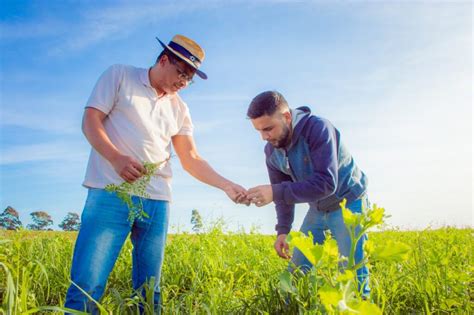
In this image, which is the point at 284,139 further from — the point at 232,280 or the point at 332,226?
the point at 232,280

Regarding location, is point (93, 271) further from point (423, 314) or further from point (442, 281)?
point (442, 281)

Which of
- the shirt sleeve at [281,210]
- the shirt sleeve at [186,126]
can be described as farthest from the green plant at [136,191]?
the shirt sleeve at [281,210]

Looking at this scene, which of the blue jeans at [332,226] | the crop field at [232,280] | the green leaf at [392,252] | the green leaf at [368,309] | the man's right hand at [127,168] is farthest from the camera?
the blue jeans at [332,226]

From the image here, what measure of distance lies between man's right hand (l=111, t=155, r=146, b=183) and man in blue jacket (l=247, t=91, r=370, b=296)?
731 millimetres

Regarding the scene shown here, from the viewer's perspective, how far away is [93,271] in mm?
2699

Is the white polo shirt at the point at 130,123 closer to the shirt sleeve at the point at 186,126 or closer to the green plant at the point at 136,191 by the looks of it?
the green plant at the point at 136,191

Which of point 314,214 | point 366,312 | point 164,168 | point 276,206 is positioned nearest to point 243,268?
point 276,206

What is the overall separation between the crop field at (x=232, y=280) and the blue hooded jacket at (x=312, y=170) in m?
0.47

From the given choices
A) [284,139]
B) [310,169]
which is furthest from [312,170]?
[284,139]

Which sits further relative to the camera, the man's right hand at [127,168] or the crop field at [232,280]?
the man's right hand at [127,168]

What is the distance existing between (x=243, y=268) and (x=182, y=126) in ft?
4.96

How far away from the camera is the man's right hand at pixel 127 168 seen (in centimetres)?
258

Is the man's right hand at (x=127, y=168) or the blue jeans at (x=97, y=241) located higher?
the man's right hand at (x=127, y=168)

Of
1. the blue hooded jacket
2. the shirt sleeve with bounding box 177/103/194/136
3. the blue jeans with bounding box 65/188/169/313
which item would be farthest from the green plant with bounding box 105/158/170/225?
the blue hooded jacket
